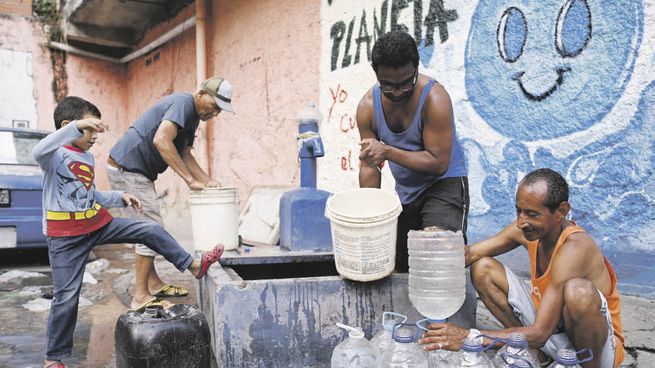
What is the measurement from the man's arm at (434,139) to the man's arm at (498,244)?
1.50ft

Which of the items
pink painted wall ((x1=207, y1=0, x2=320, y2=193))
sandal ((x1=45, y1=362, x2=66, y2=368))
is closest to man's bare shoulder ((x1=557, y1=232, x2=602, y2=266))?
sandal ((x1=45, y1=362, x2=66, y2=368))

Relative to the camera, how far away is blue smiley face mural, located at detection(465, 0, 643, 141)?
342 centimetres

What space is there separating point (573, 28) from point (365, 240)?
2.28m

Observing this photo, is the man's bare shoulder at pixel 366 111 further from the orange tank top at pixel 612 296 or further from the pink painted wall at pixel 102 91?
the pink painted wall at pixel 102 91

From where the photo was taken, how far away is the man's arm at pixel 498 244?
2709mm

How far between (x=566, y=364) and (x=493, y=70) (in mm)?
2852

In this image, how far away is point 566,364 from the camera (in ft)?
6.01

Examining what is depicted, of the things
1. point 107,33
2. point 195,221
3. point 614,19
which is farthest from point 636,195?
point 107,33

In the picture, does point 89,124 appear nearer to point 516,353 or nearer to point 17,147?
point 516,353

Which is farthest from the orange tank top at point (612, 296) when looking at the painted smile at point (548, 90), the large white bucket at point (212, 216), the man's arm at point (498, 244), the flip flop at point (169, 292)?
the flip flop at point (169, 292)

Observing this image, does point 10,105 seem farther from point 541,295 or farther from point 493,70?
point 541,295

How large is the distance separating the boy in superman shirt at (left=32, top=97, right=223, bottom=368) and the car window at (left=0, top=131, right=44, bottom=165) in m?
3.59

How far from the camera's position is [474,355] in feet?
6.43

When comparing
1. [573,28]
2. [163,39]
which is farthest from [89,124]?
[163,39]
